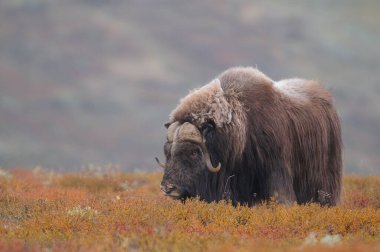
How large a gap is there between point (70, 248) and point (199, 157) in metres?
2.96

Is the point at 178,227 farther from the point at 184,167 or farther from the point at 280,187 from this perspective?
the point at 280,187

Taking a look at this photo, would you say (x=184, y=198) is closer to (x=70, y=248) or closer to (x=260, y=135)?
(x=260, y=135)

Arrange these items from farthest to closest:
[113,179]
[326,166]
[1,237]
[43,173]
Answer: [43,173] → [113,179] → [326,166] → [1,237]

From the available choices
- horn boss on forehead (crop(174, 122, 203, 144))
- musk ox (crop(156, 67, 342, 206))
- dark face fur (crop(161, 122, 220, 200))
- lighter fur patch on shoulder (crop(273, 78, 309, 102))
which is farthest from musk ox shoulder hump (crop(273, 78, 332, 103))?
dark face fur (crop(161, 122, 220, 200))

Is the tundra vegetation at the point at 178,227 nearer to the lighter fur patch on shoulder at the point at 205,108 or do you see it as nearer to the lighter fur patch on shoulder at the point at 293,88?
the lighter fur patch on shoulder at the point at 205,108

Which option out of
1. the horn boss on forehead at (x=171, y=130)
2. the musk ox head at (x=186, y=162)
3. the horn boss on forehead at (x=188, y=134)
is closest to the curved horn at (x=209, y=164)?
the musk ox head at (x=186, y=162)

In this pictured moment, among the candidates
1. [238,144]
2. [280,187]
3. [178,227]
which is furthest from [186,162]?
[178,227]

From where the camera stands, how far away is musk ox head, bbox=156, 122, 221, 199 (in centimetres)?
719

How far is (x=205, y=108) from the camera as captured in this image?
Answer: 7.65m

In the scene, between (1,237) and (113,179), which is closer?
(1,237)

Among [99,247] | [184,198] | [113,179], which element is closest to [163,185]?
[184,198]

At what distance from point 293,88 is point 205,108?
1.78 meters

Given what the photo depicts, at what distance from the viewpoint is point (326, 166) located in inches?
342

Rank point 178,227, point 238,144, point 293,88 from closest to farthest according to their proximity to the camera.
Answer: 1. point 178,227
2. point 238,144
3. point 293,88
